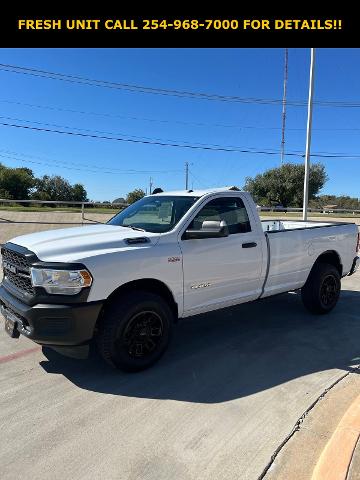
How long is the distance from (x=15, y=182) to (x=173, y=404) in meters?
73.3

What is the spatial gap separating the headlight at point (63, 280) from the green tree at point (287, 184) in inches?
2309

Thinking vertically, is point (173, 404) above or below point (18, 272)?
below

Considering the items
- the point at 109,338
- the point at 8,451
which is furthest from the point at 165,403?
the point at 8,451

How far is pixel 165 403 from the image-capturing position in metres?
3.54

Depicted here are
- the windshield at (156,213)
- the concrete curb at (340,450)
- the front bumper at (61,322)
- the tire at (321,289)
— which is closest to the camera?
the concrete curb at (340,450)

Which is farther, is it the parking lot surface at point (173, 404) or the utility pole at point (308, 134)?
the utility pole at point (308, 134)

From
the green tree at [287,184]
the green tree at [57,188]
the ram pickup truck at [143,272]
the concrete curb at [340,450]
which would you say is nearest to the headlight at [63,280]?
the ram pickup truck at [143,272]

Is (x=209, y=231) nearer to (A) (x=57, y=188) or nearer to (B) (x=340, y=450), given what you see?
(B) (x=340, y=450)

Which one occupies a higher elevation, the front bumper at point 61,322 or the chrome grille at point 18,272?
the chrome grille at point 18,272

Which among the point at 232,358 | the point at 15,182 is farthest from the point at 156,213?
the point at 15,182

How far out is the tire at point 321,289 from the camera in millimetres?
6094

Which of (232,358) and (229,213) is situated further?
(229,213)

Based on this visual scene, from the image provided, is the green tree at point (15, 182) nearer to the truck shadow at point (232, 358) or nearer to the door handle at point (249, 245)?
the truck shadow at point (232, 358)

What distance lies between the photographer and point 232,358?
4.51 metres
